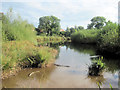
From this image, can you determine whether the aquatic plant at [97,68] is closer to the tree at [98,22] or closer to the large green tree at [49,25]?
the large green tree at [49,25]

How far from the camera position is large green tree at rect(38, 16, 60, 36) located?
151 feet

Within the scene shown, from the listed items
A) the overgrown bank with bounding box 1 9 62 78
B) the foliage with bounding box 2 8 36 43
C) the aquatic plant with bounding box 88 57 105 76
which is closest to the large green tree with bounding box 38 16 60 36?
the foliage with bounding box 2 8 36 43

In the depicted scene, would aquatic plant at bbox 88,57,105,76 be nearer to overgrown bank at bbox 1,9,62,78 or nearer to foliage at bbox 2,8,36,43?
overgrown bank at bbox 1,9,62,78

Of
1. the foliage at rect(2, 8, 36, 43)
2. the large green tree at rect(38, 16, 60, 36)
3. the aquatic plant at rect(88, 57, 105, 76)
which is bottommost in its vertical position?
the aquatic plant at rect(88, 57, 105, 76)

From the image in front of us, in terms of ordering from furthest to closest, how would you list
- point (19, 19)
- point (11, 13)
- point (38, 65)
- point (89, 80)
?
1. point (19, 19)
2. point (11, 13)
3. point (38, 65)
4. point (89, 80)

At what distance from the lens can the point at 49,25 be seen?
155 ft

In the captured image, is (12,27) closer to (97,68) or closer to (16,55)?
(16,55)

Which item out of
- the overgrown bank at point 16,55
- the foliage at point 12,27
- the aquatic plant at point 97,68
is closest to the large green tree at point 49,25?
the foliage at point 12,27

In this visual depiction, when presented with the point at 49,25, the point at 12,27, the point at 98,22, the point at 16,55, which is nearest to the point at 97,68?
the point at 16,55

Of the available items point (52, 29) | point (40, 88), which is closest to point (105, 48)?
point (40, 88)

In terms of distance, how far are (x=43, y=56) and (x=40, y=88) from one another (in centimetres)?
219

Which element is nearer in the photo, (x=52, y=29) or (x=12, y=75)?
(x=12, y=75)

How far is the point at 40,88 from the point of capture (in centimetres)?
328

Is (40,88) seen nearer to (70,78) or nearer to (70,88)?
(70,88)
